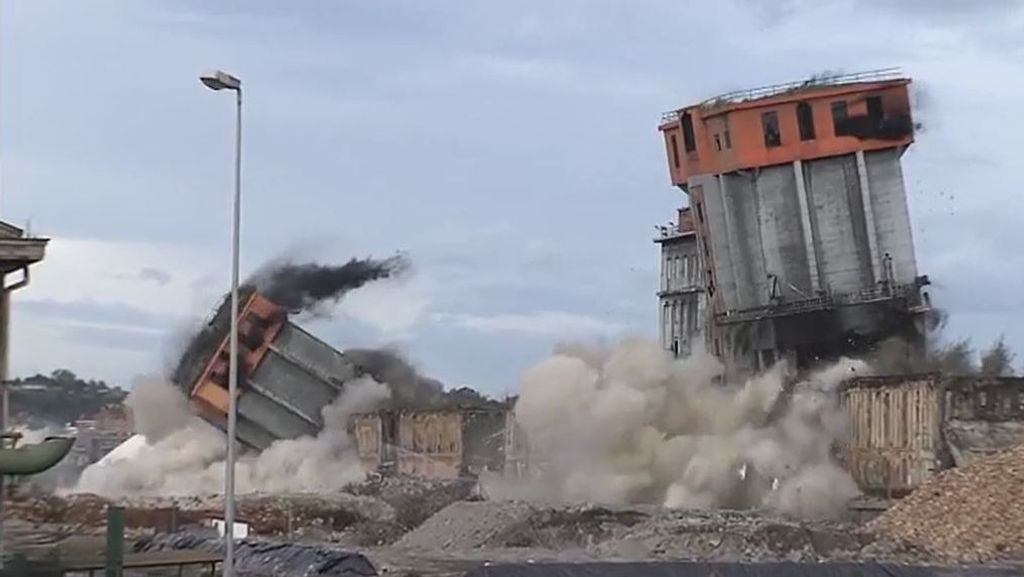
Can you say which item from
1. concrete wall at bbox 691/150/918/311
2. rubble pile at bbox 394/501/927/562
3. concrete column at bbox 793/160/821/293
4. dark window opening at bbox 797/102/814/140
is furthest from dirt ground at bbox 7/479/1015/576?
dark window opening at bbox 797/102/814/140

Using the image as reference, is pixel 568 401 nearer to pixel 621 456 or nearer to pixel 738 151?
pixel 621 456

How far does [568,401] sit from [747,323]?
648 cm

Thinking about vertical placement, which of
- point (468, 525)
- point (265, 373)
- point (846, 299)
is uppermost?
point (846, 299)

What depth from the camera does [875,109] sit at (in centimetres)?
4466

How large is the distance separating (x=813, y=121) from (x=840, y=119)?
2.58ft

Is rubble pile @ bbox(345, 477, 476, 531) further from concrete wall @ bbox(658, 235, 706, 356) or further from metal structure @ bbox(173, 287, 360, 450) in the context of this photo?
concrete wall @ bbox(658, 235, 706, 356)

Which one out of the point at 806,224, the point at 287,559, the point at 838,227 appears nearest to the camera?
the point at 287,559

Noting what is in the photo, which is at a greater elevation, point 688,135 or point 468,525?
point 688,135

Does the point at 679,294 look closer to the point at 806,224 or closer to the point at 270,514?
the point at 806,224

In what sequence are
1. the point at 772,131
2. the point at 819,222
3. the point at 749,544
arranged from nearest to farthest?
1. the point at 749,544
2. the point at 772,131
3. the point at 819,222

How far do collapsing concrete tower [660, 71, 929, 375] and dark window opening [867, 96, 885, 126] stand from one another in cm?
3

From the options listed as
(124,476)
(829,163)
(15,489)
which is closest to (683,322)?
(829,163)

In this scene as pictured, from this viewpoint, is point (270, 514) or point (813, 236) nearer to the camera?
point (270, 514)

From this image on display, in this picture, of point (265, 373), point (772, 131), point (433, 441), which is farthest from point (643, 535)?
point (433, 441)
